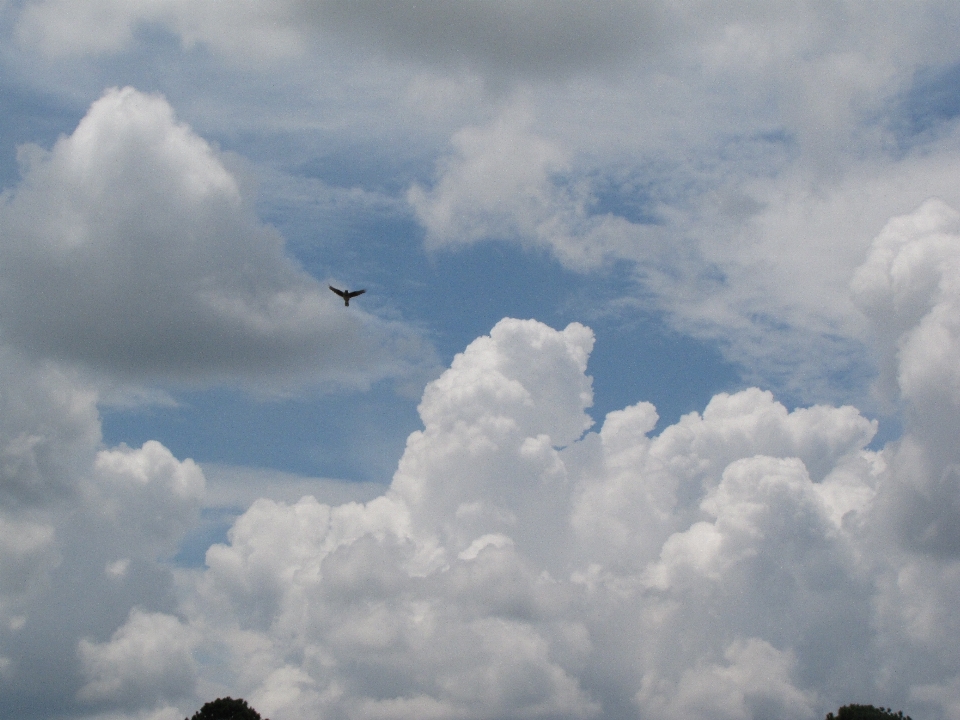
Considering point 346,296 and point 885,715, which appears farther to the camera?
point 885,715

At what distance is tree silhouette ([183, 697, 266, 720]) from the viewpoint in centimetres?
15462

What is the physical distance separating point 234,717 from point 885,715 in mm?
113784

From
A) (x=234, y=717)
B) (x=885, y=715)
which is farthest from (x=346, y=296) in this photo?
(x=885, y=715)

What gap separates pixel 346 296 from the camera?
112 metres

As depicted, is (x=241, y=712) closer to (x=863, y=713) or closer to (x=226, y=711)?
(x=226, y=711)

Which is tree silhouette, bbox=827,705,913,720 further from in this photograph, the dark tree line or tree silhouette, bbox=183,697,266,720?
tree silhouette, bbox=183,697,266,720

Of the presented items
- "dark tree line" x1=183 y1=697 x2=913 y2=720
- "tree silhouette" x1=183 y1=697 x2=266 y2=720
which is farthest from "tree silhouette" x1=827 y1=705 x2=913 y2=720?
"tree silhouette" x1=183 y1=697 x2=266 y2=720

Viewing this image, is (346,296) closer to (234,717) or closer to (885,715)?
(234,717)

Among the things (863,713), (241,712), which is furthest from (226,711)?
(863,713)

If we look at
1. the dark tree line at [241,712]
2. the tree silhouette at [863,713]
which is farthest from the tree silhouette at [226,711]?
the tree silhouette at [863,713]

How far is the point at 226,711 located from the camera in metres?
155

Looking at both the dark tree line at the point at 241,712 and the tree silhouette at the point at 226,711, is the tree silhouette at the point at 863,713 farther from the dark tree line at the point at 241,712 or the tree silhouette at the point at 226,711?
the tree silhouette at the point at 226,711

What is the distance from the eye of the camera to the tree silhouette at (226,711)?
155 m

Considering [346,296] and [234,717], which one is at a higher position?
[346,296]
